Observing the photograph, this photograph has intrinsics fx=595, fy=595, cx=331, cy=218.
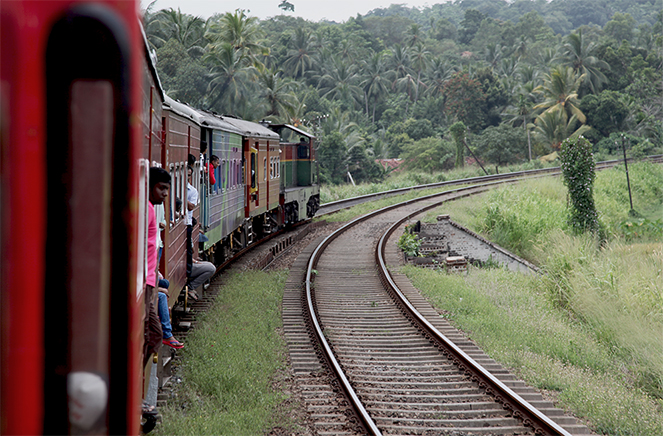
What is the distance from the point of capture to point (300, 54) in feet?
210

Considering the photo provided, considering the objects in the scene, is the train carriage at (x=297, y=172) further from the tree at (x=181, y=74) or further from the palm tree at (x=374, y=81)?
the palm tree at (x=374, y=81)

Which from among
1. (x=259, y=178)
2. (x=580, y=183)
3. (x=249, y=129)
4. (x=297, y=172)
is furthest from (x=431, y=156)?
(x=249, y=129)

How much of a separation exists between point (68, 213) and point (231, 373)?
600cm

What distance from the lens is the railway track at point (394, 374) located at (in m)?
5.98

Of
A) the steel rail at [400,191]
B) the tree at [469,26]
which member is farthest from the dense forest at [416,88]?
the tree at [469,26]

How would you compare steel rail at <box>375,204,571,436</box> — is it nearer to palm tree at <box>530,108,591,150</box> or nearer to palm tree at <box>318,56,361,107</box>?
palm tree at <box>530,108,591,150</box>

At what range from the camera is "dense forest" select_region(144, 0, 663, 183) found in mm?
40344

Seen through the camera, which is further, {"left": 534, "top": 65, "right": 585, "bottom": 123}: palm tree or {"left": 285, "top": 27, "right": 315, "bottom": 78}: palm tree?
{"left": 285, "top": 27, "right": 315, "bottom": 78}: palm tree

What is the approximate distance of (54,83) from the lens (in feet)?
4.20

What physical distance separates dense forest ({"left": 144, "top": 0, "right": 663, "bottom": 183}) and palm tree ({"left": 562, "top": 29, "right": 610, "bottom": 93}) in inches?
4.9

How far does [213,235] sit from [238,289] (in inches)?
45.2

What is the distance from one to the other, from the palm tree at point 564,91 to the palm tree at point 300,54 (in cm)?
2488

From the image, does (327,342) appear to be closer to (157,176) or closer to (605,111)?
(157,176)

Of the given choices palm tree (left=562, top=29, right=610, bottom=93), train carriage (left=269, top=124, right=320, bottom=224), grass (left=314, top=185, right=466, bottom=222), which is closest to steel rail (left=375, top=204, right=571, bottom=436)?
train carriage (left=269, top=124, right=320, bottom=224)
